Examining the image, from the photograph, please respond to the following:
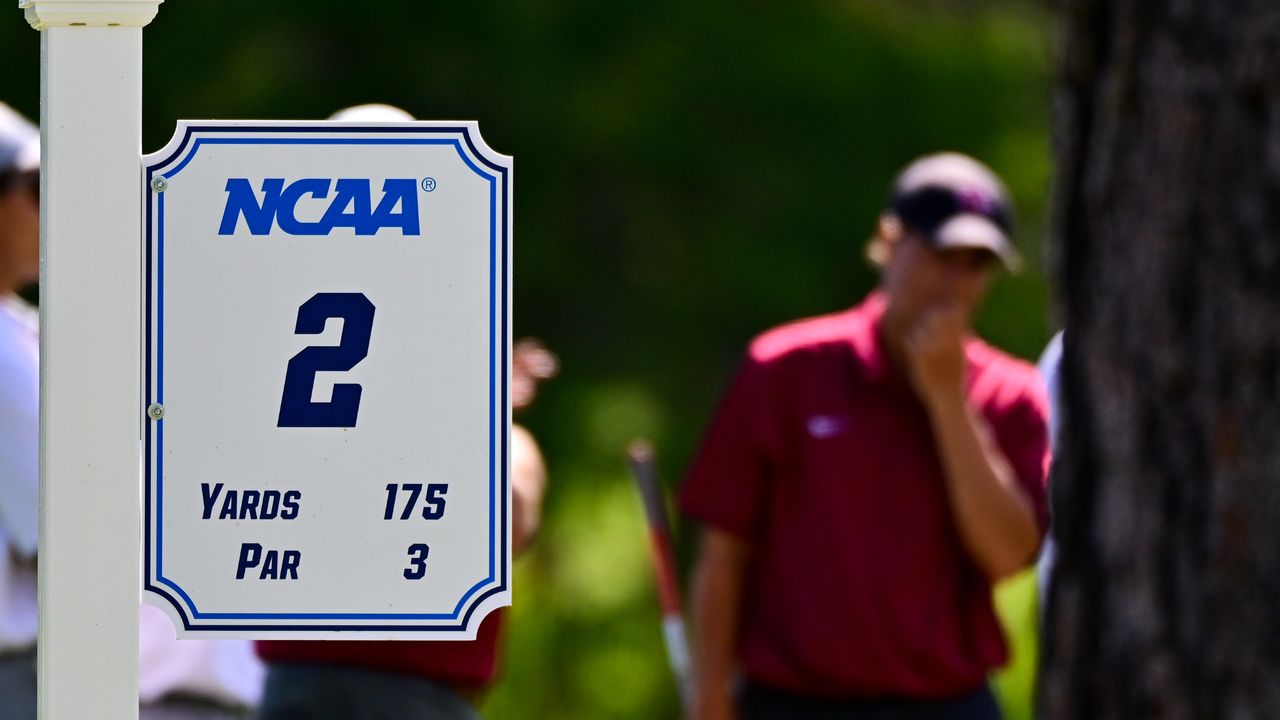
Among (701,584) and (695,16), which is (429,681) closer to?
(701,584)

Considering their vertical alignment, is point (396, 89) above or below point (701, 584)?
above

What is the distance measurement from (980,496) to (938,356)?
252 millimetres

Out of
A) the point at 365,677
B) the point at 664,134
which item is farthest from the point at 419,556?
the point at 664,134

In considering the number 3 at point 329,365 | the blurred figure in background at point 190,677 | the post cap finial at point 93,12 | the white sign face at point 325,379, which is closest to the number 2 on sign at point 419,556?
the white sign face at point 325,379

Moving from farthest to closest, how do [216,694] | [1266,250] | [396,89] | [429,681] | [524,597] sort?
[396,89], [524,597], [216,694], [429,681], [1266,250]

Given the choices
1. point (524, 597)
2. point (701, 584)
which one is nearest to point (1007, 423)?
point (701, 584)

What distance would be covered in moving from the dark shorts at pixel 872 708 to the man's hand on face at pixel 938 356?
0.51 meters

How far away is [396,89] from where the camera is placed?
6082 mm

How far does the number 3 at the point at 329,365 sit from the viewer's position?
1725 mm

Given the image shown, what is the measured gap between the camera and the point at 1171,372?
5.55 ft

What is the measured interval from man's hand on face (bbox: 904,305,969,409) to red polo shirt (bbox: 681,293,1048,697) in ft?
0.36

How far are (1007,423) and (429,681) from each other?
3.99 ft

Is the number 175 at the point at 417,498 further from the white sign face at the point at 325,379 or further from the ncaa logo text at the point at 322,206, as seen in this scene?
the ncaa logo text at the point at 322,206

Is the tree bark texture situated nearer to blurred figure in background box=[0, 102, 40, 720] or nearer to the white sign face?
the white sign face
